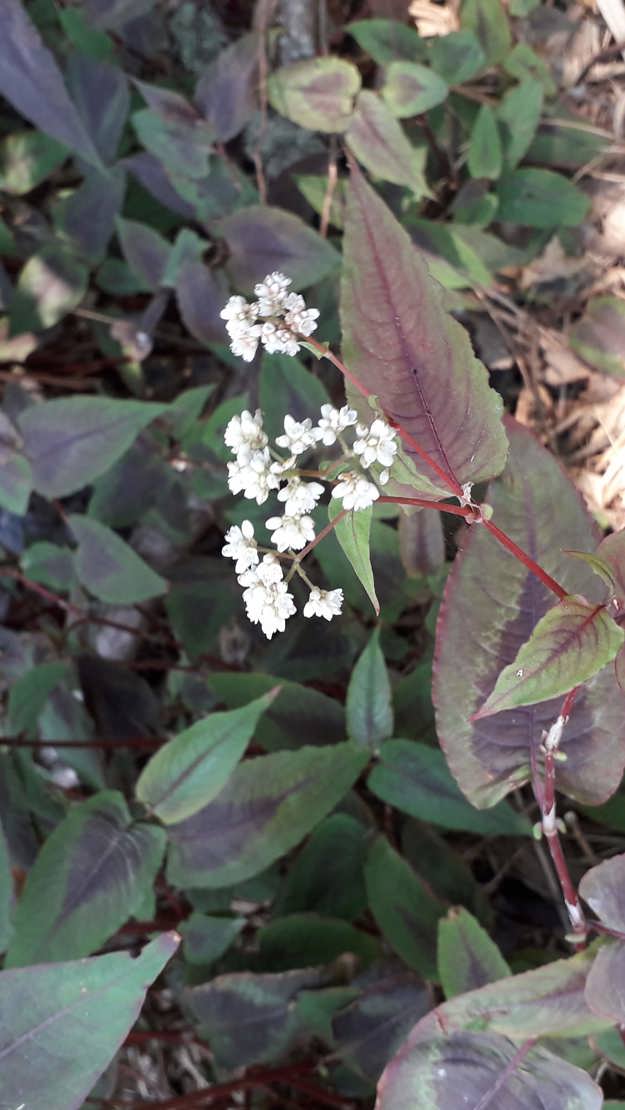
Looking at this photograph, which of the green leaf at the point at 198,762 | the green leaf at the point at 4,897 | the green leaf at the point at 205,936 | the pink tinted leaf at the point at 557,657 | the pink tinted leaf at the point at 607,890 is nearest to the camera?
the pink tinted leaf at the point at 557,657

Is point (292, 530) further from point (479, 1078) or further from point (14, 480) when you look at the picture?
point (14, 480)

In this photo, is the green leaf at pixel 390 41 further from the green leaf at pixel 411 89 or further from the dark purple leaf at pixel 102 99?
the dark purple leaf at pixel 102 99

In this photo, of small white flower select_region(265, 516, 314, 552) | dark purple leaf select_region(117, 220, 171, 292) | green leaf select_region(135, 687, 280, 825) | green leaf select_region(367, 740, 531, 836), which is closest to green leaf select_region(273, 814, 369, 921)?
green leaf select_region(367, 740, 531, 836)

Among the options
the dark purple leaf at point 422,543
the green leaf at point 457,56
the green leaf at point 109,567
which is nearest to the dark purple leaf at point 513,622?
the dark purple leaf at point 422,543

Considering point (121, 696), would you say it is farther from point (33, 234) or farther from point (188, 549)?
point (33, 234)

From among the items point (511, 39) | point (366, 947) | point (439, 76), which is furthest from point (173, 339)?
point (366, 947)

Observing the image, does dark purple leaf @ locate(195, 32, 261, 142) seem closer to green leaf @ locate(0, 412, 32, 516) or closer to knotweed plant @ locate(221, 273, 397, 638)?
green leaf @ locate(0, 412, 32, 516)

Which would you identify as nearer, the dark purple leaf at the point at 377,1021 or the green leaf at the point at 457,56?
the dark purple leaf at the point at 377,1021

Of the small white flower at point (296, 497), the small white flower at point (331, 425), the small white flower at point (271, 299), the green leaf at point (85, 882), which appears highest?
the small white flower at point (271, 299)
